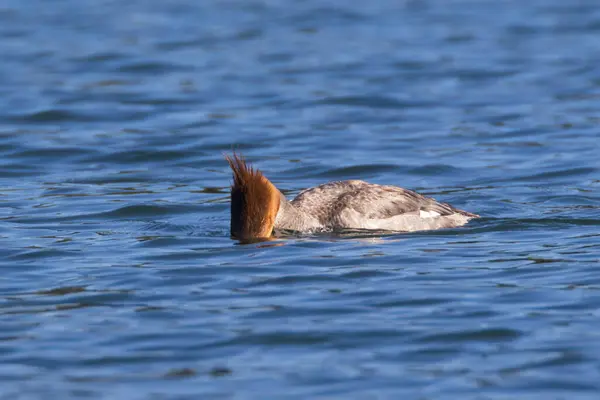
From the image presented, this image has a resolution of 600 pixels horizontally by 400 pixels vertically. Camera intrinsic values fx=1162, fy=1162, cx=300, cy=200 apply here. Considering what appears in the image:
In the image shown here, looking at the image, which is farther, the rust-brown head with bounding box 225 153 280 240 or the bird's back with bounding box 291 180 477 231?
the bird's back with bounding box 291 180 477 231

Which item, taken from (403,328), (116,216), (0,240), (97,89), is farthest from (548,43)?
(403,328)

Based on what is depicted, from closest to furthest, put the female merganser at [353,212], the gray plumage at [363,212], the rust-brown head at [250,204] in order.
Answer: the rust-brown head at [250,204] → the female merganser at [353,212] → the gray plumage at [363,212]

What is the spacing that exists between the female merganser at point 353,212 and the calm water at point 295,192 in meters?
0.25

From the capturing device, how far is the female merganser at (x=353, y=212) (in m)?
12.8

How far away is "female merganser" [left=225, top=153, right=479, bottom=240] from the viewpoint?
41.8ft

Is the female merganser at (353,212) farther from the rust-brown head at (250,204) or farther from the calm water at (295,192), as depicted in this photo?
the calm water at (295,192)

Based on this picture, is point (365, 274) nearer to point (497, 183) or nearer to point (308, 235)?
point (308, 235)

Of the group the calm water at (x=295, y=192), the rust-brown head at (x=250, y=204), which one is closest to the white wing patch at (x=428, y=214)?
the calm water at (x=295, y=192)

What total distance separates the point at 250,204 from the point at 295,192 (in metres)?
3.29

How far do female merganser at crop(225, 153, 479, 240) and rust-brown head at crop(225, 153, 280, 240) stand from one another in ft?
0.04

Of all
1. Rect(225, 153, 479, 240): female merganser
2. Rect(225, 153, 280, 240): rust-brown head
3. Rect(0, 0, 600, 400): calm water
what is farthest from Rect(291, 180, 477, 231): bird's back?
Rect(225, 153, 280, 240): rust-brown head

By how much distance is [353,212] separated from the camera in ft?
42.5

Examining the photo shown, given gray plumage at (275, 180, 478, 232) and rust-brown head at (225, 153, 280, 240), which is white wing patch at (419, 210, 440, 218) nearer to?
gray plumage at (275, 180, 478, 232)

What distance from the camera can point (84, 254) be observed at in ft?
39.6
